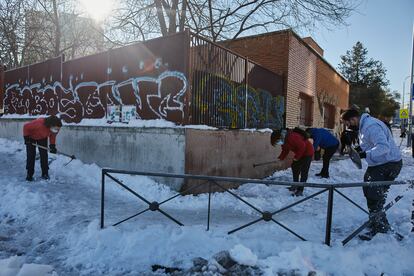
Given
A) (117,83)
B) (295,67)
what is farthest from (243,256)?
(295,67)

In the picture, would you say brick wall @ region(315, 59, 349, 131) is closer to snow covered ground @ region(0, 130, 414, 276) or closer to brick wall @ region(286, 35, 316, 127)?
Answer: brick wall @ region(286, 35, 316, 127)

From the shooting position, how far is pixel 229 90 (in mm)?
7750

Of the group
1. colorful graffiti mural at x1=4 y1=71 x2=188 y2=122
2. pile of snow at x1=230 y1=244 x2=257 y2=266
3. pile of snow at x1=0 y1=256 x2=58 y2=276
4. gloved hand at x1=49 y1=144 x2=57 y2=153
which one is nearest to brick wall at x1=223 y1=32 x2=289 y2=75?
colorful graffiti mural at x1=4 y1=71 x2=188 y2=122

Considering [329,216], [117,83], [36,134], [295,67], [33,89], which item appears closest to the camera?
[329,216]

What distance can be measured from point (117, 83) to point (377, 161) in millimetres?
6204

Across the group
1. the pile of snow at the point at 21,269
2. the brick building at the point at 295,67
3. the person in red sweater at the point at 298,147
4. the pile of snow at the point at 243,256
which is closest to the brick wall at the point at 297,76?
the brick building at the point at 295,67

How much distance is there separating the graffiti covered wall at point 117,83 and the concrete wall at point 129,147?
17.6 inches

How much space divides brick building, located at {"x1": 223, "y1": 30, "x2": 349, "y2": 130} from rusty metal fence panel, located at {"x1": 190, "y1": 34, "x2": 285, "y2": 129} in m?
0.79

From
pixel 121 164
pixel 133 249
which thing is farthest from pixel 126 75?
pixel 133 249

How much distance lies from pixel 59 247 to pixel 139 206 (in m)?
1.97

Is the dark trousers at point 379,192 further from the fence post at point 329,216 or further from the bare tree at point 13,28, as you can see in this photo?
the bare tree at point 13,28

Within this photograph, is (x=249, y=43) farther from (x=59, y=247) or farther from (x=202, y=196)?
(x=59, y=247)

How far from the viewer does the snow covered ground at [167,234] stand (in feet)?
10.9

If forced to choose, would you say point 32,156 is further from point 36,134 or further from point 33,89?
point 33,89
